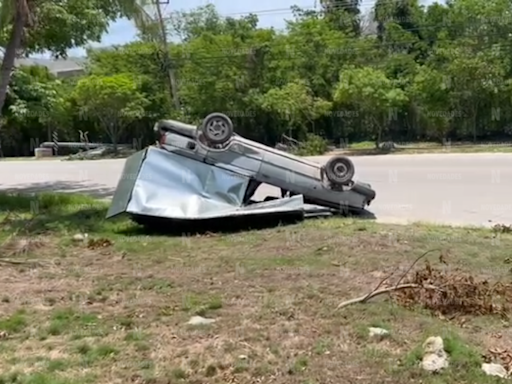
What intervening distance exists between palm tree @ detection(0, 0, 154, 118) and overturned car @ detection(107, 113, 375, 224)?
8.55ft

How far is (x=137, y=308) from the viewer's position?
4.92m

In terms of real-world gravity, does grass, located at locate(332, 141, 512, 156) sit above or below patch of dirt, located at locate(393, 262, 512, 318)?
below

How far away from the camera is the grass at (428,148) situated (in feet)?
78.2

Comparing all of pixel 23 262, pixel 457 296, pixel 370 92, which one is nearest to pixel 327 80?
pixel 370 92

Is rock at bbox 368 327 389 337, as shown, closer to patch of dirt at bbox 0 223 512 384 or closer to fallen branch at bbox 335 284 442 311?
patch of dirt at bbox 0 223 512 384

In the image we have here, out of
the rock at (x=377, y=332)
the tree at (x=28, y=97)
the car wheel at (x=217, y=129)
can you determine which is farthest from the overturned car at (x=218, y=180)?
the tree at (x=28, y=97)

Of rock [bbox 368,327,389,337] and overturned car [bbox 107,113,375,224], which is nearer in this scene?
rock [bbox 368,327,389,337]

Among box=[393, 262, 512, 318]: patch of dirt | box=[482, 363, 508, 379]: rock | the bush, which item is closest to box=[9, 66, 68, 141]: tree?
box=[393, 262, 512, 318]: patch of dirt

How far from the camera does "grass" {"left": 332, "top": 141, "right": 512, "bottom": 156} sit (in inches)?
939

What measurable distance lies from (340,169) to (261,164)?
1.11 m

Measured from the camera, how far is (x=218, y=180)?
8.51 m

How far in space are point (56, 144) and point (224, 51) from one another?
1134 centimetres

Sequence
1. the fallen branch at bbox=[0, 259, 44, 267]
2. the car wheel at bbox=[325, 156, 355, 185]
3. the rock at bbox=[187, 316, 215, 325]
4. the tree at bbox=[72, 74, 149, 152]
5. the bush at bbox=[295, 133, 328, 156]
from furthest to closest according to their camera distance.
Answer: the tree at bbox=[72, 74, 149, 152] → the bush at bbox=[295, 133, 328, 156] → the car wheel at bbox=[325, 156, 355, 185] → the fallen branch at bbox=[0, 259, 44, 267] → the rock at bbox=[187, 316, 215, 325]

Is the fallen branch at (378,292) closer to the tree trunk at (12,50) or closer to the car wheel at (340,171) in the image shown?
the car wheel at (340,171)
